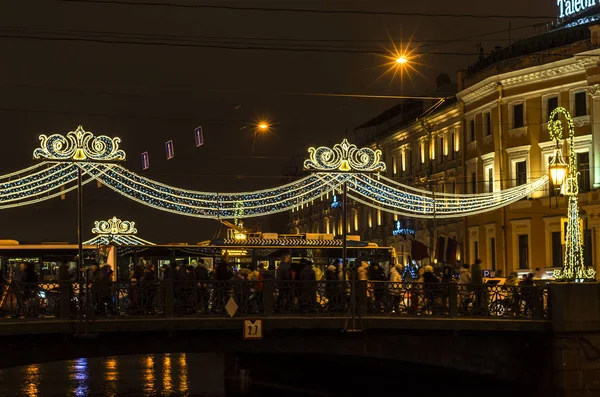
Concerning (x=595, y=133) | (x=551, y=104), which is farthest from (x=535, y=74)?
(x=595, y=133)

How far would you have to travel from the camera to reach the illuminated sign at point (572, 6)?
4834cm

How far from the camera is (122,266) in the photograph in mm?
39344

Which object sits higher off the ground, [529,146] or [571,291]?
[529,146]

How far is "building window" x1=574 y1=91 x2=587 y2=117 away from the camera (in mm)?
47547

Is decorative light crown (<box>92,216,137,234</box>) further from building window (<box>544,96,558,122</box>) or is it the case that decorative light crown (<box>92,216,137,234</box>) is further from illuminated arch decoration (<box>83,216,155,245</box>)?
building window (<box>544,96,558,122</box>)

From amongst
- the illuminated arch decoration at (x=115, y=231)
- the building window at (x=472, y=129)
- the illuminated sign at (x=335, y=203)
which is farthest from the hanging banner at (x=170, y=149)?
the illuminated sign at (x=335, y=203)

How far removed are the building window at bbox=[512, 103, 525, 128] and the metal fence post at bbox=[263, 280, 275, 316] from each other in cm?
3104

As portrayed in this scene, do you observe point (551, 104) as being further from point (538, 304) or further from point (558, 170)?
point (538, 304)

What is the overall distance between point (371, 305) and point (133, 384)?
53.7 ft

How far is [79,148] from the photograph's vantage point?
22.9 metres

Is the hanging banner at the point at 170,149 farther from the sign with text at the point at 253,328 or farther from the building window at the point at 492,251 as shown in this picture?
the building window at the point at 492,251

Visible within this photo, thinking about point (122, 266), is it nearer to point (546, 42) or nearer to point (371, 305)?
point (371, 305)

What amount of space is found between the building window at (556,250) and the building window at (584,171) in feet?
9.91

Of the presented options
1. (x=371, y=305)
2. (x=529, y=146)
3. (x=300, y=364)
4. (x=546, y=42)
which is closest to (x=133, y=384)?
(x=300, y=364)
